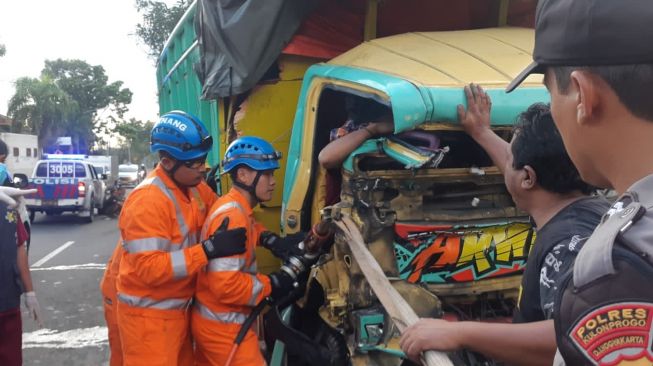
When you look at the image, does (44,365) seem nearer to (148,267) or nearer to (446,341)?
(148,267)

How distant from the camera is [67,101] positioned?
3559 cm

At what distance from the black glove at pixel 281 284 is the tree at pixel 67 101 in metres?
31.3

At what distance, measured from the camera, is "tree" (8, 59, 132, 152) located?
1344 inches

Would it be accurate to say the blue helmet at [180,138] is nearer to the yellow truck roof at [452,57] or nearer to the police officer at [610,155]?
the yellow truck roof at [452,57]

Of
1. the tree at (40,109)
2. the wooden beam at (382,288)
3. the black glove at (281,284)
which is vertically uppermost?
the tree at (40,109)

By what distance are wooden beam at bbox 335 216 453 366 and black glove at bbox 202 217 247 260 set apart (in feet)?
1.86

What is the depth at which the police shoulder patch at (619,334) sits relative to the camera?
0.67 metres

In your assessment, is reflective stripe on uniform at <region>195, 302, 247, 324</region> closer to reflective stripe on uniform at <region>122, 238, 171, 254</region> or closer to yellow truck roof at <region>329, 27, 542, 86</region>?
reflective stripe on uniform at <region>122, 238, 171, 254</region>

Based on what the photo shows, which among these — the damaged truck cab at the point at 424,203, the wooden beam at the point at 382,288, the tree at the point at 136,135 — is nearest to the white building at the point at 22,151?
the tree at the point at 136,135

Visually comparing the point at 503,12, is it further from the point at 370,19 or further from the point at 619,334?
the point at 619,334

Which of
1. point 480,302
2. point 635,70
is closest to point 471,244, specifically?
point 480,302

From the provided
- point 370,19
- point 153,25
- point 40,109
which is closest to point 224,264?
point 370,19

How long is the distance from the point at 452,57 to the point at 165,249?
1.80m

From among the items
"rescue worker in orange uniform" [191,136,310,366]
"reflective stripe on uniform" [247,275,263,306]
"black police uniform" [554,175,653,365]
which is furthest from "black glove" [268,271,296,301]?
"black police uniform" [554,175,653,365]
